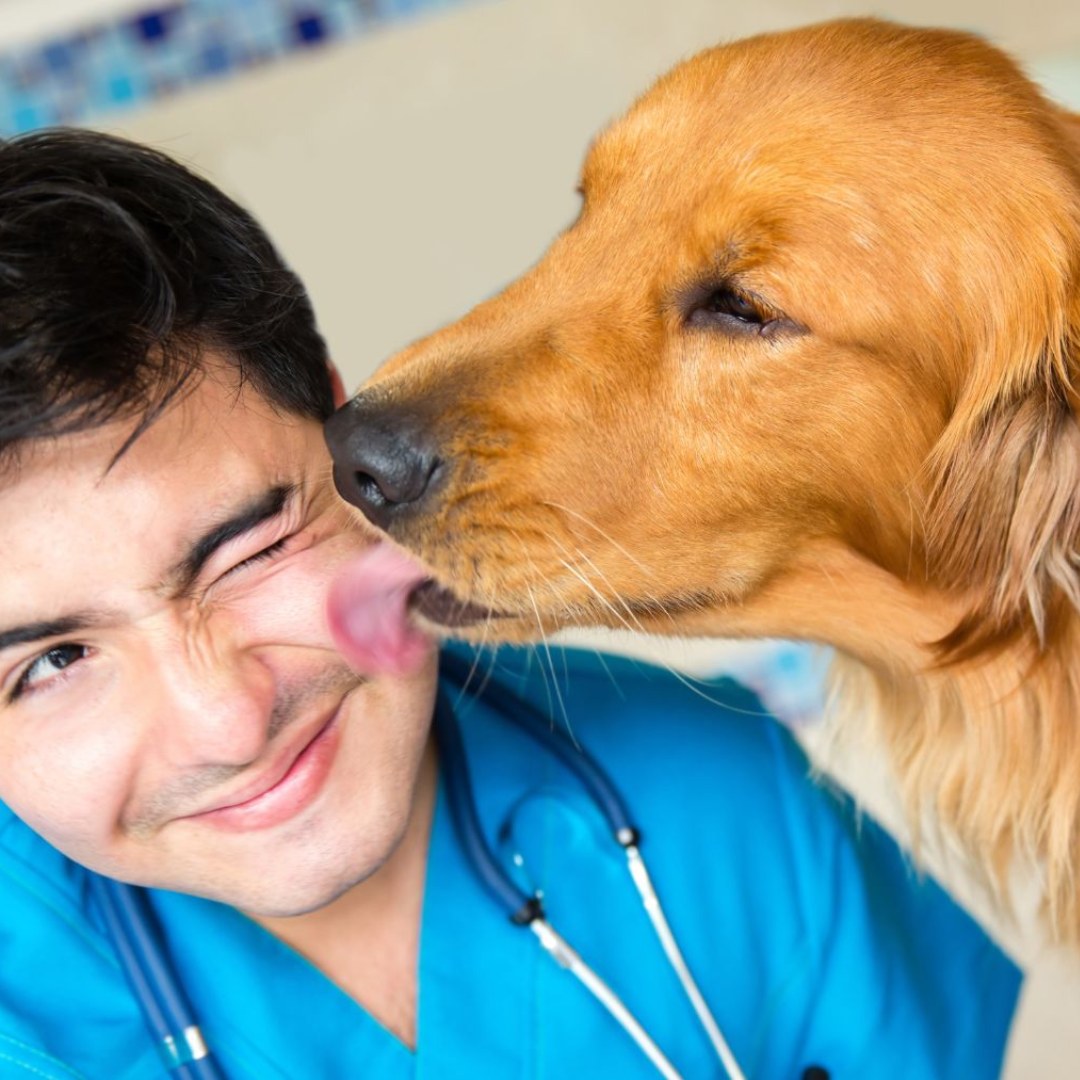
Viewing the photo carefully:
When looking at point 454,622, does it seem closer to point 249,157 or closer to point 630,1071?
point 630,1071

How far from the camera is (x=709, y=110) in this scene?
1.23 meters

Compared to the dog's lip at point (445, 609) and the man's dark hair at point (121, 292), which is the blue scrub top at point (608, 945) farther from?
the man's dark hair at point (121, 292)

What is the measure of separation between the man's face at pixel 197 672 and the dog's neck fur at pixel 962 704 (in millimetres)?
390

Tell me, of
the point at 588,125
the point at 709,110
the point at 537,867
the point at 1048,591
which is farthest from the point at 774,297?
Answer: the point at 588,125

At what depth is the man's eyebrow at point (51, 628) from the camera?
97 centimetres

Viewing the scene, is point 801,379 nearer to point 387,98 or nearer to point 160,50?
point 387,98

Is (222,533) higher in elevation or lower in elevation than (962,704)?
higher

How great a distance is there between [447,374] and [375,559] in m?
0.18

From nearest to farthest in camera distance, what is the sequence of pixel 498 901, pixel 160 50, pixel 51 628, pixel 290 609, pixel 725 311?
1. pixel 51 628
2. pixel 290 609
3. pixel 725 311
4. pixel 498 901
5. pixel 160 50

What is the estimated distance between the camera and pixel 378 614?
1160 mm

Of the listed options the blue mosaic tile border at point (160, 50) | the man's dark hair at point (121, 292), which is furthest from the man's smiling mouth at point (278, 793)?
the blue mosaic tile border at point (160, 50)

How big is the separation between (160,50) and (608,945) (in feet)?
9.01

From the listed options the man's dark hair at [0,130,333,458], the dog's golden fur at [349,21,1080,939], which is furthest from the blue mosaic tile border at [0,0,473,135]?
the man's dark hair at [0,130,333,458]

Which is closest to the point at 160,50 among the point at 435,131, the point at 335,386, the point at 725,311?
the point at 435,131
